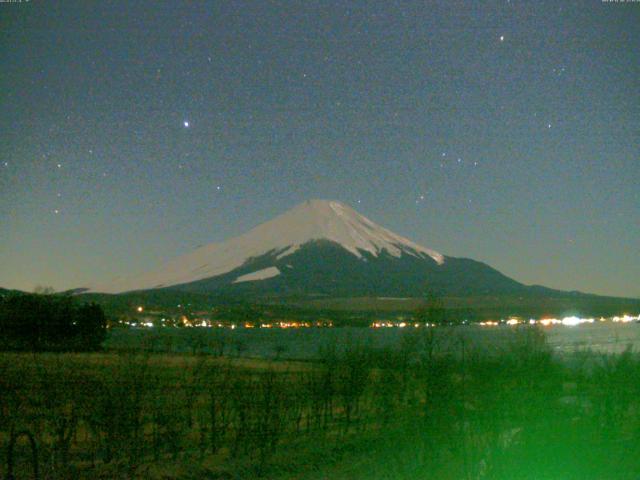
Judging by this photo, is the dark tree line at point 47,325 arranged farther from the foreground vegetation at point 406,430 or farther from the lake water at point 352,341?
the foreground vegetation at point 406,430

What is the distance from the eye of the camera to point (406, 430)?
10320mm

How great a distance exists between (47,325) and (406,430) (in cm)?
3505

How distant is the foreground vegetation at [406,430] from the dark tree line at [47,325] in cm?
2573

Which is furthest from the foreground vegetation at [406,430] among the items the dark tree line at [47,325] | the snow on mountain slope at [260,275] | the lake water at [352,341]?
the snow on mountain slope at [260,275]

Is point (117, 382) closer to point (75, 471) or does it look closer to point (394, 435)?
point (75, 471)

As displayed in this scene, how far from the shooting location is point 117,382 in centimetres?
1185

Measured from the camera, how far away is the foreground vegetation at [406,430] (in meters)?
9.61

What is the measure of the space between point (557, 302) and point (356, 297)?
3213cm

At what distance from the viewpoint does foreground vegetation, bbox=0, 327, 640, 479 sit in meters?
9.61

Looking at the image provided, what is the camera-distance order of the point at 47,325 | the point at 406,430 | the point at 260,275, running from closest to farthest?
1. the point at 406,430
2. the point at 47,325
3. the point at 260,275

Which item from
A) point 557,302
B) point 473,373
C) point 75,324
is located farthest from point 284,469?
point 557,302

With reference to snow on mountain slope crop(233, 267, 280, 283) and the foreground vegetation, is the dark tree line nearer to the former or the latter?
the foreground vegetation

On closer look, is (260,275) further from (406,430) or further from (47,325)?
(406,430)

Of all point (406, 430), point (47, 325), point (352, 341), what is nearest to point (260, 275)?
point (47, 325)
